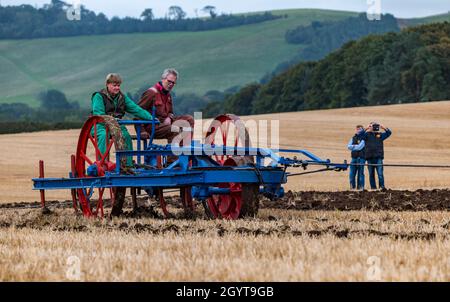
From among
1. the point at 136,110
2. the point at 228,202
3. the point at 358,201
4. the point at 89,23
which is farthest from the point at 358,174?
the point at 89,23

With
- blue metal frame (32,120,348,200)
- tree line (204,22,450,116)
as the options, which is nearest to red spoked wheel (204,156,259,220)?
blue metal frame (32,120,348,200)

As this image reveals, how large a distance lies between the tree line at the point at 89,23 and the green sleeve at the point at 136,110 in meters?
135

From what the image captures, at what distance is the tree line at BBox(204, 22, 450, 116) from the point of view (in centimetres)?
→ 8106

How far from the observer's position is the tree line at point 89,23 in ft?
486

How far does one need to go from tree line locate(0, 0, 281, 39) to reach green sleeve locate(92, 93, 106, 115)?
135 meters

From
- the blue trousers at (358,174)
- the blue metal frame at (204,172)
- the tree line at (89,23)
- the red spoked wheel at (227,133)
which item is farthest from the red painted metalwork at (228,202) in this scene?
the tree line at (89,23)

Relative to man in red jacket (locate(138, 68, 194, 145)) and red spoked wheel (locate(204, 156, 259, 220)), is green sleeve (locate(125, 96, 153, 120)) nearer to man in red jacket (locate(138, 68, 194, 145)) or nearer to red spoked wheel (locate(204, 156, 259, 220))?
man in red jacket (locate(138, 68, 194, 145))

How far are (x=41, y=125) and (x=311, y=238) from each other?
1777 inches

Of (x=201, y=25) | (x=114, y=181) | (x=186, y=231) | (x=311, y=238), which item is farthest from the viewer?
(x=201, y=25)

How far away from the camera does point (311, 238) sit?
31.5 ft

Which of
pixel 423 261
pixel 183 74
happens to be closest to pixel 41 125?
pixel 423 261

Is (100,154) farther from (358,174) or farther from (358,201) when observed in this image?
(358,174)

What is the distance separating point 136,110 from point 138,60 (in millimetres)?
120764
